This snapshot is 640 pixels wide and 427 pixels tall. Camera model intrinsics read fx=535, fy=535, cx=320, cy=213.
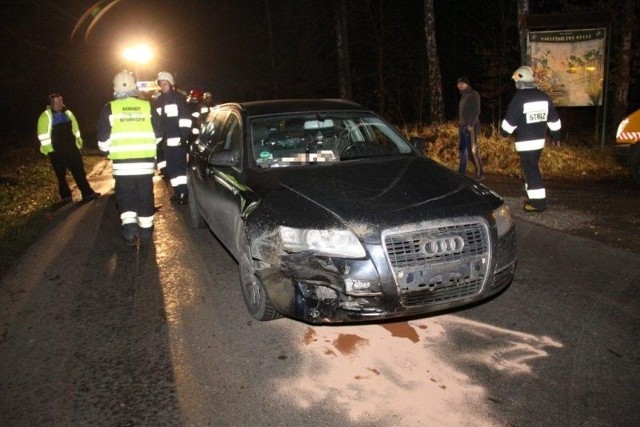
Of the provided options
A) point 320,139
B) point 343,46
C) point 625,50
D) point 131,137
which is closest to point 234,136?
point 320,139

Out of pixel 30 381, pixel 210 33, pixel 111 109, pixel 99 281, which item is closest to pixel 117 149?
pixel 111 109

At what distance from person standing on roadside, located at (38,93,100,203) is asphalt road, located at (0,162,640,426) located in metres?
4.50

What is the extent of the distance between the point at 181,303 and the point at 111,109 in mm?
2835

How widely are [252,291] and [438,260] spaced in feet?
5.00

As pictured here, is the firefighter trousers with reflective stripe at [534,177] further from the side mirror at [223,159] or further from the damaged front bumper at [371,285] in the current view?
the side mirror at [223,159]

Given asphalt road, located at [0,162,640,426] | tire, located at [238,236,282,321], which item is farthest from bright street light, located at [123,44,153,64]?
tire, located at [238,236,282,321]

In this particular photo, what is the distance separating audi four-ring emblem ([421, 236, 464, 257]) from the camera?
11.6ft

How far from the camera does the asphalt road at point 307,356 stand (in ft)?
10.0

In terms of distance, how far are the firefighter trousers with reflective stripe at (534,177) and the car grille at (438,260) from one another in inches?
145

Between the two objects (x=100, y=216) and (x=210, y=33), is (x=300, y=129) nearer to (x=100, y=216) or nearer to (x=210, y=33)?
(x=100, y=216)

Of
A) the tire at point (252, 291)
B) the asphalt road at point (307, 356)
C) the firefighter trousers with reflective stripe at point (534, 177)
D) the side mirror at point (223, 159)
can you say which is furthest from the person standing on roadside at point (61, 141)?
the firefighter trousers with reflective stripe at point (534, 177)

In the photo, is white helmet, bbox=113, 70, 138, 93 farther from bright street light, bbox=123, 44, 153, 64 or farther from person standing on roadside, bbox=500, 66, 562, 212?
bright street light, bbox=123, 44, 153, 64

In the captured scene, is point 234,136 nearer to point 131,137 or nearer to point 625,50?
point 131,137

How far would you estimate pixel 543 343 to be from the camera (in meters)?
3.76
